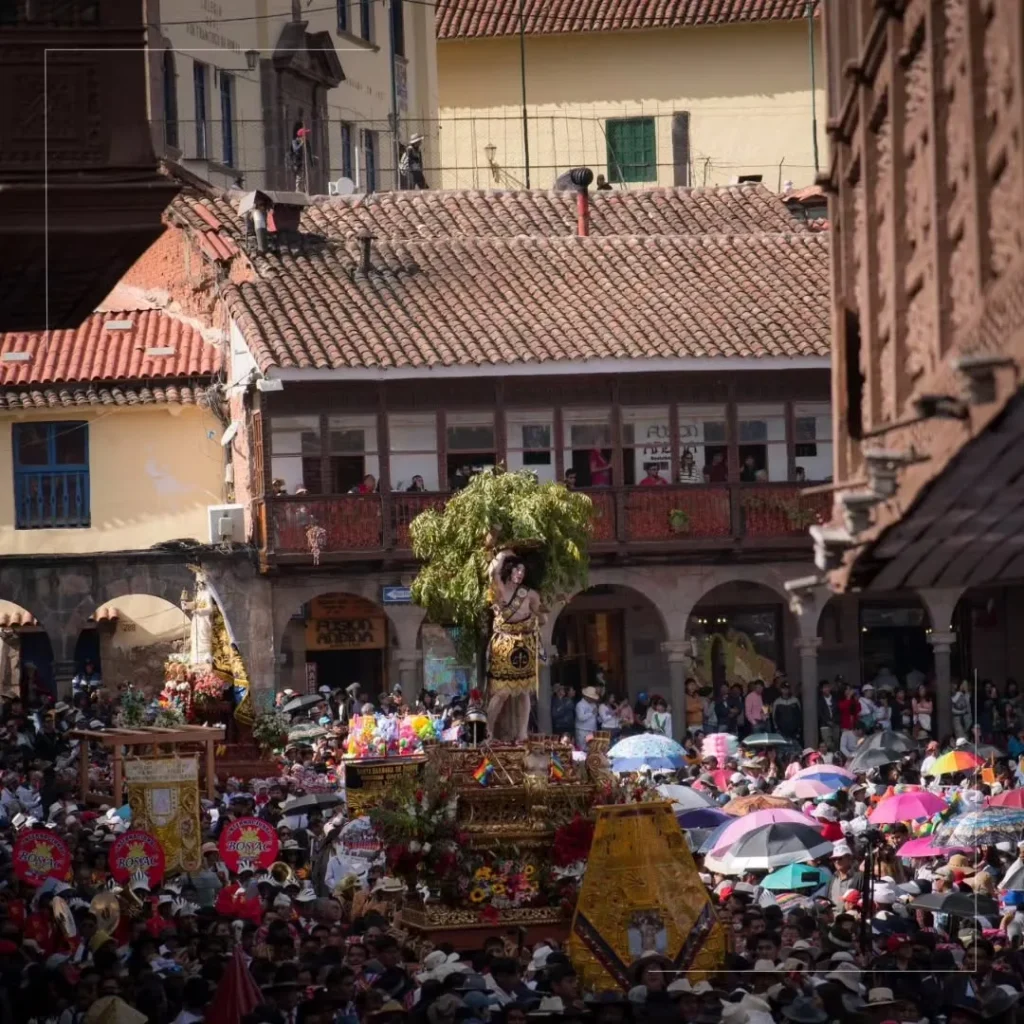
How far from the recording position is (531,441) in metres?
39.2

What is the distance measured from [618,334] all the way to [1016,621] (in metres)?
8.02

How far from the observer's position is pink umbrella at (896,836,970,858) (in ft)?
68.9

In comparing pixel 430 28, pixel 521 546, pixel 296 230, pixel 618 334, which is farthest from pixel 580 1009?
pixel 430 28

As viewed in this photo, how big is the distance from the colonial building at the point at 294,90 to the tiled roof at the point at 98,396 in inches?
156

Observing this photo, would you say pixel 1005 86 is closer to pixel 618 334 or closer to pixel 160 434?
pixel 618 334

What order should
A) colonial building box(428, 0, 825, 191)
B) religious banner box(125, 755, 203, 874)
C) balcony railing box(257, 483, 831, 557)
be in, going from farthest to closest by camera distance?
1. colonial building box(428, 0, 825, 191)
2. balcony railing box(257, 483, 831, 557)
3. religious banner box(125, 755, 203, 874)

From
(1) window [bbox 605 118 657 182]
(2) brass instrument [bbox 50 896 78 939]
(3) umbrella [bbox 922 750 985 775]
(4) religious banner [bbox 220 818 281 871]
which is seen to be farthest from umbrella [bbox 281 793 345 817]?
(1) window [bbox 605 118 657 182]

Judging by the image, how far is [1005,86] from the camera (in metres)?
8.93

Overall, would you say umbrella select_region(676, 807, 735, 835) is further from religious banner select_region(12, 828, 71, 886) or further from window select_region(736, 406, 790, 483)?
window select_region(736, 406, 790, 483)

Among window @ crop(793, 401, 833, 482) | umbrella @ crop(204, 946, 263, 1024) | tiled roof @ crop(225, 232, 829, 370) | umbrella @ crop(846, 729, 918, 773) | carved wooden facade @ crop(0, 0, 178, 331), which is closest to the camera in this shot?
umbrella @ crop(204, 946, 263, 1024)

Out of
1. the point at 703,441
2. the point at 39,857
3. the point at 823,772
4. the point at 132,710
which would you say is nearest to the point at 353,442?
the point at 703,441

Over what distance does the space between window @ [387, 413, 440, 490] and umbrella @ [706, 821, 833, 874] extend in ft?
58.9

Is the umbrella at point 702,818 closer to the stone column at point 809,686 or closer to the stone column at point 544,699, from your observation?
the stone column at point 544,699

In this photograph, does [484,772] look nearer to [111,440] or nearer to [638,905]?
[638,905]
